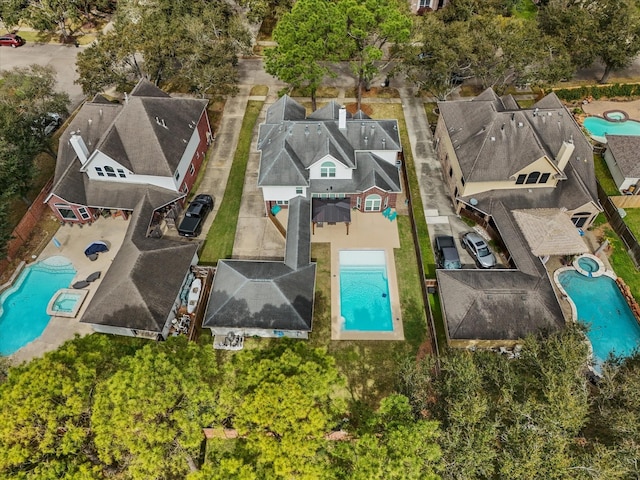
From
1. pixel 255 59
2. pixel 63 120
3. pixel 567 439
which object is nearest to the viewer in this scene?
pixel 567 439

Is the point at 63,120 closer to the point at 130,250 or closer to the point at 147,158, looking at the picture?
the point at 147,158

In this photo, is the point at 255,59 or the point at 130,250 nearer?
the point at 130,250

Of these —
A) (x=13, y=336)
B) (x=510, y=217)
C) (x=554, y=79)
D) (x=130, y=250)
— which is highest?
(x=554, y=79)

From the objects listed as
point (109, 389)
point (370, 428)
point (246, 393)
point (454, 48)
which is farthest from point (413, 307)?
point (454, 48)

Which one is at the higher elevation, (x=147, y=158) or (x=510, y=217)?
(x=147, y=158)

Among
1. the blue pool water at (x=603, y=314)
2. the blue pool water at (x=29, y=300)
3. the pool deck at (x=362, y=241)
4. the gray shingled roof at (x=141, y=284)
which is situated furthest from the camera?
the pool deck at (x=362, y=241)

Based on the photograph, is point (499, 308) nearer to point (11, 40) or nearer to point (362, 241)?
Answer: point (362, 241)

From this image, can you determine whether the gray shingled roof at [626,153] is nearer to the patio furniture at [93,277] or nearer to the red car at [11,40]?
the patio furniture at [93,277]

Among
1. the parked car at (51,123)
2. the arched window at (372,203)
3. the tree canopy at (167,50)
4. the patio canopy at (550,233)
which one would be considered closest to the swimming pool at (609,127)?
the patio canopy at (550,233)
